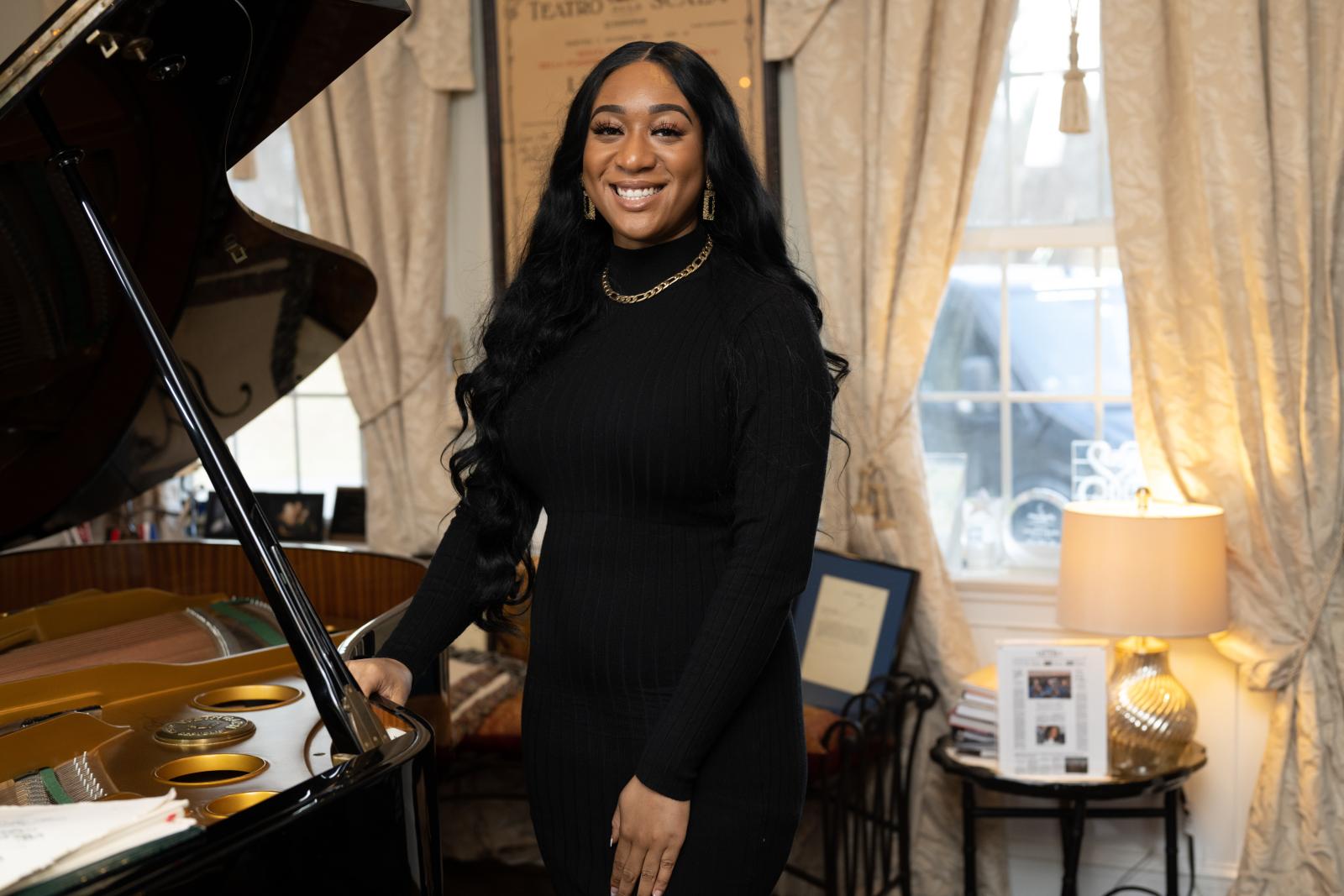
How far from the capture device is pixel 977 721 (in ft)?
10.5

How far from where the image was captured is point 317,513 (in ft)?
13.9

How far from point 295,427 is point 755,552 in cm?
327

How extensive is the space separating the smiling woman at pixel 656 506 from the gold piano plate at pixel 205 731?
9.8 inches

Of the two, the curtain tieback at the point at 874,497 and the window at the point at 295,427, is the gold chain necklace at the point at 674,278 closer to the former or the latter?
the curtain tieback at the point at 874,497

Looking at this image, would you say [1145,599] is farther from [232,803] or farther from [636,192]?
[232,803]

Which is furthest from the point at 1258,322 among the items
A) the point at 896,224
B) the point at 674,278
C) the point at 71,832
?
the point at 71,832

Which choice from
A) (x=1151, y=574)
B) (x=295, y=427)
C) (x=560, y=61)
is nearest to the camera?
(x=1151, y=574)

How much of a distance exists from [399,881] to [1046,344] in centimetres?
268

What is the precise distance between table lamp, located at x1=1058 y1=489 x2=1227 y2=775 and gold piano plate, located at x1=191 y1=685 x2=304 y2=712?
1.84m

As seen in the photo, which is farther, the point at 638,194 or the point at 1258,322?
the point at 1258,322

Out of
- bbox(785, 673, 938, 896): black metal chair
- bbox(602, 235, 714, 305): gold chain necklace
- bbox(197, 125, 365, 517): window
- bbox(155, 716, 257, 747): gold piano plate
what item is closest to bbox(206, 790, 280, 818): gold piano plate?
bbox(155, 716, 257, 747): gold piano plate

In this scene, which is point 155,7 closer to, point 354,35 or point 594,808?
point 354,35

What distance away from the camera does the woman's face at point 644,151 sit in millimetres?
1636

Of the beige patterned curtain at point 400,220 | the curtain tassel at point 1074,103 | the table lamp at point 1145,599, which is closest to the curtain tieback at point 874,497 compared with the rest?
the table lamp at point 1145,599
